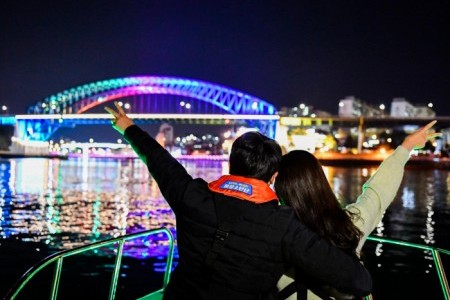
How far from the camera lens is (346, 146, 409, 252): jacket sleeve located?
3002 mm

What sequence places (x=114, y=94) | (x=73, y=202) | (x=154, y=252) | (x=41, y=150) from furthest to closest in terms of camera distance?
(x=114, y=94), (x=41, y=150), (x=73, y=202), (x=154, y=252)

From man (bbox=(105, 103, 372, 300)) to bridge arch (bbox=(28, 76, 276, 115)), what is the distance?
13625 centimetres

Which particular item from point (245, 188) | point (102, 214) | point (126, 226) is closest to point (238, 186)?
point (245, 188)

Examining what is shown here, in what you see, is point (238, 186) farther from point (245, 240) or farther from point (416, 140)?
point (416, 140)

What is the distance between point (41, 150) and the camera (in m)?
130

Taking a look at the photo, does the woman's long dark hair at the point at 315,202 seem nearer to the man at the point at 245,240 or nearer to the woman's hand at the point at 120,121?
the man at the point at 245,240

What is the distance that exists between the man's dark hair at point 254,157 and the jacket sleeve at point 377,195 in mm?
603

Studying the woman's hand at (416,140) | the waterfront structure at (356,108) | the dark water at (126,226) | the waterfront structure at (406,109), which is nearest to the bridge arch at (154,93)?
the waterfront structure at (356,108)

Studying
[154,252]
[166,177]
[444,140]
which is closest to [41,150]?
[444,140]

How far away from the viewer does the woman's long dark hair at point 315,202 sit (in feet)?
8.95

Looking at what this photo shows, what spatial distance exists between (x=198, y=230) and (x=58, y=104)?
152341mm

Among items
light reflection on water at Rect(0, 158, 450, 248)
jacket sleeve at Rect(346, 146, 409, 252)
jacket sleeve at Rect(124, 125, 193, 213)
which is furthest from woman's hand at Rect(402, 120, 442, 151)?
light reflection on water at Rect(0, 158, 450, 248)

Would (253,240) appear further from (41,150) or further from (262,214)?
(41,150)

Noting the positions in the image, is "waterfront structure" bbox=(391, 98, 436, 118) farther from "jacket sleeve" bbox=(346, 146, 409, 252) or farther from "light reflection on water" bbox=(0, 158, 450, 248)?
"jacket sleeve" bbox=(346, 146, 409, 252)
